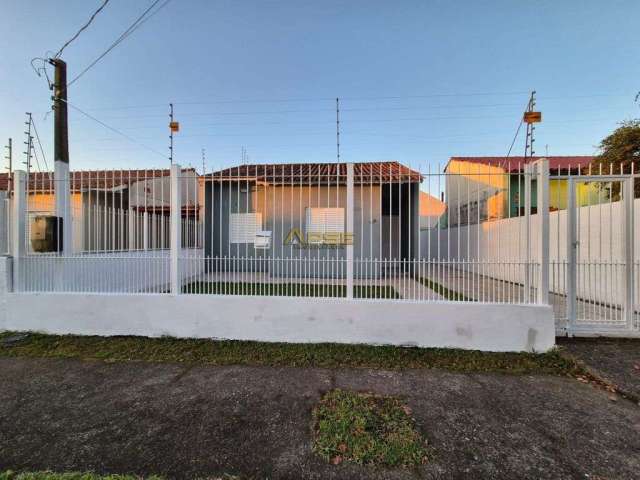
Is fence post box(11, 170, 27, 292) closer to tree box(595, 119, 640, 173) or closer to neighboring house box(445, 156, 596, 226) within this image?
neighboring house box(445, 156, 596, 226)

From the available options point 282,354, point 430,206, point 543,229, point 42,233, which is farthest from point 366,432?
point 42,233

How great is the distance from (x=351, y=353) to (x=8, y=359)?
13.8 feet

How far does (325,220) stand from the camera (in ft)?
17.3

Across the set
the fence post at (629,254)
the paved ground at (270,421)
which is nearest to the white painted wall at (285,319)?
the paved ground at (270,421)

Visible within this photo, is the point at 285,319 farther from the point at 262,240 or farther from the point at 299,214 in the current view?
the point at 299,214

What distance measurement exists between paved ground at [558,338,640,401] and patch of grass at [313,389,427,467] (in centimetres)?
231

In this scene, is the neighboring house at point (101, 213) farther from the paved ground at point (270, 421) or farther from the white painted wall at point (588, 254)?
the white painted wall at point (588, 254)

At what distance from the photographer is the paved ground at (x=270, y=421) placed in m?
1.88

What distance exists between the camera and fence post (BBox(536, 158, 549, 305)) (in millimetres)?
3494

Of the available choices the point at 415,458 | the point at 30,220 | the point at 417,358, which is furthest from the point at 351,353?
the point at 30,220

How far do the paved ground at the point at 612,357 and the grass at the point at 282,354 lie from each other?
232mm

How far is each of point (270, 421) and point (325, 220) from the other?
3497 mm

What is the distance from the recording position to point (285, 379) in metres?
3.02

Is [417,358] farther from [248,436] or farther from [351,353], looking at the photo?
[248,436]
